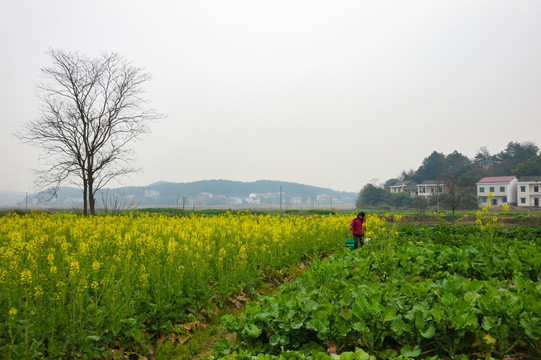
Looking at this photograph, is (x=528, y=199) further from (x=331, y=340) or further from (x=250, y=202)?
(x=250, y=202)

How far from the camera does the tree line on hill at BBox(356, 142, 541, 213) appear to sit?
222 feet

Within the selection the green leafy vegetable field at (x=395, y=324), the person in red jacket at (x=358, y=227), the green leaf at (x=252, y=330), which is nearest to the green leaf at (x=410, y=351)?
the green leafy vegetable field at (x=395, y=324)

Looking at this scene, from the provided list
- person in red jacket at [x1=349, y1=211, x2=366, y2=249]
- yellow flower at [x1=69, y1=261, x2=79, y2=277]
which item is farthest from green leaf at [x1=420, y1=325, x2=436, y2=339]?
person in red jacket at [x1=349, y1=211, x2=366, y2=249]

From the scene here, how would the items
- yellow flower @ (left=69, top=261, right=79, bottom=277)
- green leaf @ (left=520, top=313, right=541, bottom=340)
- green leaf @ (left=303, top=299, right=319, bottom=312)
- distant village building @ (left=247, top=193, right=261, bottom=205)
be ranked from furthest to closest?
1. distant village building @ (left=247, top=193, right=261, bottom=205)
2. yellow flower @ (left=69, top=261, right=79, bottom=277)
3. green leaf @ (left=303, top=299, right=319, bottom=312)
4. green leaf @ (left=520, top=313, right=541, bottom=340)

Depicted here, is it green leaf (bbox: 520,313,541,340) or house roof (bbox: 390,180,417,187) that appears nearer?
green leaf (bbox: 520,313,541,340)

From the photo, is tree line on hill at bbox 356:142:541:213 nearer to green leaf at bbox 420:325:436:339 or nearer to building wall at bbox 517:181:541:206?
building wall at bbox 517:181:541:206

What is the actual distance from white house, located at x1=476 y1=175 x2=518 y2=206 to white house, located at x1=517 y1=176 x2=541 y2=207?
2.42 m

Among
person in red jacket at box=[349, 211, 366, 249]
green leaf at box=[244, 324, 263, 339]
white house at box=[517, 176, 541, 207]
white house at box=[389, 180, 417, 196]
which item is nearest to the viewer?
green leaf at box=[244, 324, 263, 339]

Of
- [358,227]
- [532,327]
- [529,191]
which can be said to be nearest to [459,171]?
[529,191]

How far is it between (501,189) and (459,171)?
2323cm

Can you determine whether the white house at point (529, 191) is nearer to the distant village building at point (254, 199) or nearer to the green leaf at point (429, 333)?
the green leaf at point (429, 333)

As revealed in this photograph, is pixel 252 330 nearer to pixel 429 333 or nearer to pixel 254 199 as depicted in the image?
pixel 429 333

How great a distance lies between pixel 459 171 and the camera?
8838 cm

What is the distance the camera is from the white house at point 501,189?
65062 mm
